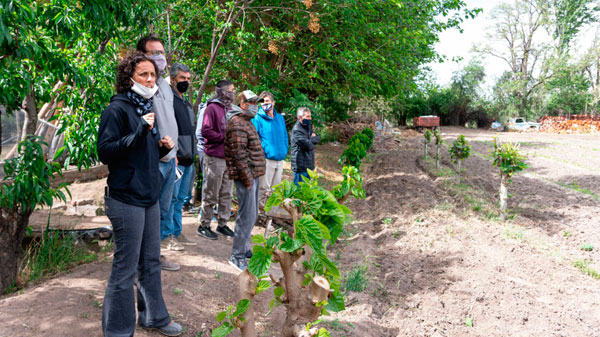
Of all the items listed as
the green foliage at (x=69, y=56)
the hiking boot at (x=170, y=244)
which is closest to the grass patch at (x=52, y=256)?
the hiking boot at (x=170, y=244)

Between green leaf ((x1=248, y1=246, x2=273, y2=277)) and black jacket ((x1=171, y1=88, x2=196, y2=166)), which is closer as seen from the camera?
green leaf ((x1=248, y1=246, x2=273, y2=277))

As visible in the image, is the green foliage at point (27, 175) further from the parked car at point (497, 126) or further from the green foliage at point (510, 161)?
the parked car at point (497, 126)

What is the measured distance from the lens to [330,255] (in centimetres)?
545

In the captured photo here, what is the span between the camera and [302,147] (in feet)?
21.2

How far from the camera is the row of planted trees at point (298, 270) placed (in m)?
2.31

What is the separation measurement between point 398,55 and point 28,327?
30.5ft

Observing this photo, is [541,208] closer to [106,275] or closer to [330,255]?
[330,255]

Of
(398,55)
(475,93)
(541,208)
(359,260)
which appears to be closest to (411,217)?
(359,260)

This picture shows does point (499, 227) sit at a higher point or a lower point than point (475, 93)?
lower

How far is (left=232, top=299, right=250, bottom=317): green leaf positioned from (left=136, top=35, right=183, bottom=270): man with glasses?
3.95ft

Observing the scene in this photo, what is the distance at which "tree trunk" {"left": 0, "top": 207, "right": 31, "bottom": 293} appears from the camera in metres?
3.35

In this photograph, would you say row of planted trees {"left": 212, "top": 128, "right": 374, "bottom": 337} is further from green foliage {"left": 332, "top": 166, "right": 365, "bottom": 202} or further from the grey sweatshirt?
green foliage {"left": 332, "top": 166, "right": 365, "bottom": 202}

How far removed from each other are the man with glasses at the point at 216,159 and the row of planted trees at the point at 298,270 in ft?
7.65

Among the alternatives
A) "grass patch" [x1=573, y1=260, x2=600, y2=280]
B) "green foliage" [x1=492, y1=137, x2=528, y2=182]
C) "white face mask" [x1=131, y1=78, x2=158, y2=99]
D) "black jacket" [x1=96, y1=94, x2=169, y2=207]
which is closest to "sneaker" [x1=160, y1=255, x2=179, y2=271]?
"black jacket" [x1=96, y1=94, x2=169, y2=207]
